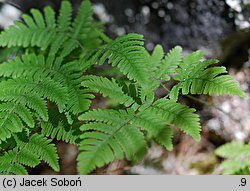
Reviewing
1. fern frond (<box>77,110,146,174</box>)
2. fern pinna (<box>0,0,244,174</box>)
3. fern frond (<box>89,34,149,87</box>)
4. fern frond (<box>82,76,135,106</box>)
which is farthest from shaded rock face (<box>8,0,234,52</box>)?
fern frond (<box>77,110,146,174</box>)

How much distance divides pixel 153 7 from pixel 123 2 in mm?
417

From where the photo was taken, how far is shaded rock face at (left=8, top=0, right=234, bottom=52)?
13.1ft

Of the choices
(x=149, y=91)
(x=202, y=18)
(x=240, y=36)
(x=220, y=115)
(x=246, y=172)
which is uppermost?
(x=202, y=18)

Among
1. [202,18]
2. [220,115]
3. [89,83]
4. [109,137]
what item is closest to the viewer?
[109,137]

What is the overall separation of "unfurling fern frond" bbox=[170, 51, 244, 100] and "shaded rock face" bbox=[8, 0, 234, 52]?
1759 mm

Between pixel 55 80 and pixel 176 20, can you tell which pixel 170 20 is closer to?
pixel 176 20

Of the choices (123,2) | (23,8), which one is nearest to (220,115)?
(123,2)

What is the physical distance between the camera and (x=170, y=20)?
13.8 feet

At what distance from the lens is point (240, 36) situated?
154 inches

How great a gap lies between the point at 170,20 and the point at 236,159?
203 cm

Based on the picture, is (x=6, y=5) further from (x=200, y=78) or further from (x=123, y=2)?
(x=200, y=78)

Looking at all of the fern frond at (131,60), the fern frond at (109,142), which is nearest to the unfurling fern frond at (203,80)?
the fern frond at (131,60)

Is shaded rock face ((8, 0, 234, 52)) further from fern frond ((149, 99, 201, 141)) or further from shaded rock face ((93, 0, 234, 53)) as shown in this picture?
fern frond ((149, 99, 201, 141))

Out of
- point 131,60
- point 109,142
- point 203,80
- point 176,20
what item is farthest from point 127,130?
point 176,20
